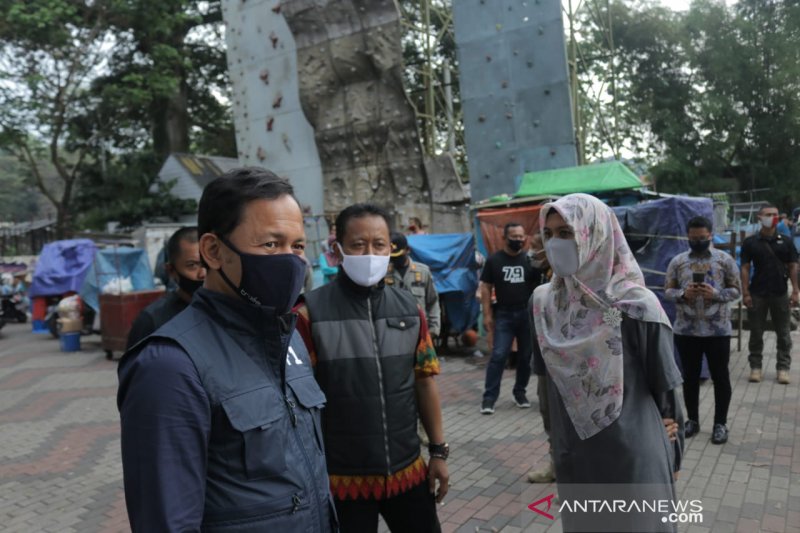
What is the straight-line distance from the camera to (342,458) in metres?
2.27

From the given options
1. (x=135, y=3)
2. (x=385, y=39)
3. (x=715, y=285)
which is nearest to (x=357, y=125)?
(x=385, y=39)

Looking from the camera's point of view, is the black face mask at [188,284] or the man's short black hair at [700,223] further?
the man's short black hair at [700,223]

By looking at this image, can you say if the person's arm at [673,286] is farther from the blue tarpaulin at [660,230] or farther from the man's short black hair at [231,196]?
the man's short black hair at [231,196]

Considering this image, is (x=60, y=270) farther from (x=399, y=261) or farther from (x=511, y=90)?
(x=511, y=90)

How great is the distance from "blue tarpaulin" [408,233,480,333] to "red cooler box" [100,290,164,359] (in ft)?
15.5

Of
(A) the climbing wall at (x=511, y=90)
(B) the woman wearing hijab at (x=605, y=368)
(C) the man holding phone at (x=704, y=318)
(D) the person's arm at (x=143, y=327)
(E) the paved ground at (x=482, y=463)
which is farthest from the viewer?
(A) the climbing wall at (x=511, y=90)

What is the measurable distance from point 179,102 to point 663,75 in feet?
59.6

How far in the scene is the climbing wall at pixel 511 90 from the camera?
12562mm

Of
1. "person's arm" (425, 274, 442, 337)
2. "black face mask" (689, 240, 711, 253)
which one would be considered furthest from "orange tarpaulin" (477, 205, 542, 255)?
"black face mask" (689, 240, 711, 253)

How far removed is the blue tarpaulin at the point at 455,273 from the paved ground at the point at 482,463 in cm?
147

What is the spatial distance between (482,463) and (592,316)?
9.49 ft

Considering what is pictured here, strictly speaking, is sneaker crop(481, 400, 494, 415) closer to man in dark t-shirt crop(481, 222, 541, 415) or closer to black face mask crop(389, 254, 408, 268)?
man in dark t-shirt crop(481, 222, 541, 415)

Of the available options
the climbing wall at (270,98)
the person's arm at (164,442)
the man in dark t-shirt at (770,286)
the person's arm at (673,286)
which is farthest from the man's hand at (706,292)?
the climbing wall at (270,98)

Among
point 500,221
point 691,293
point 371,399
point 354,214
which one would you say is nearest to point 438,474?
point 371,399
